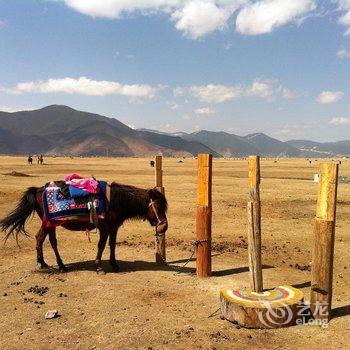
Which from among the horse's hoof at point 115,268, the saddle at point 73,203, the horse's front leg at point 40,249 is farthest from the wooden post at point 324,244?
the horse's front leg at point 40,249

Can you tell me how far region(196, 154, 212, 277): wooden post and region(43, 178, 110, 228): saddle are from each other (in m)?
2.53

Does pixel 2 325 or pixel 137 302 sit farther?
pixel 137 302

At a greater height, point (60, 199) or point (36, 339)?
point (60, 199)

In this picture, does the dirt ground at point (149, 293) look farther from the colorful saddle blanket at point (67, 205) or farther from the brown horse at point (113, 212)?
the colorful saddle blanket at point (67, 205)

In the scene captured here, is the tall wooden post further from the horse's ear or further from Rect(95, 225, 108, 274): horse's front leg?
Rect(95, 225, 108, 274): horse's front leg

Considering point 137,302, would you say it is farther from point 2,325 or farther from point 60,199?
point 60,199

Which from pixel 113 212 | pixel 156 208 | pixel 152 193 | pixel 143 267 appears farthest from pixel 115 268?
pixel 152 193

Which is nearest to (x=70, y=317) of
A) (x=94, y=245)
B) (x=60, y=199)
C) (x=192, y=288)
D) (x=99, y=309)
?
(x=99, y=309)

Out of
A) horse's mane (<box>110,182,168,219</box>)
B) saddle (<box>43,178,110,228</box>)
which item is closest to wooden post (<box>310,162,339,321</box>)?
horse's mane (<box>110,182,168,219</box>)

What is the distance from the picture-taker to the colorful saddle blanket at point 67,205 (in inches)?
404

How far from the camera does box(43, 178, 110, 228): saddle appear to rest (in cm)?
1024

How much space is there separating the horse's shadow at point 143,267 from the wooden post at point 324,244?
3187mm

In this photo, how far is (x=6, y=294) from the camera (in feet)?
28.4

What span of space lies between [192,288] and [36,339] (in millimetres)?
3670
